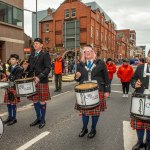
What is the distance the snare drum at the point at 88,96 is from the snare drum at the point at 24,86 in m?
1.21

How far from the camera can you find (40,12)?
2800 inches

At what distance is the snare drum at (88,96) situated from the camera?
14.0 feet

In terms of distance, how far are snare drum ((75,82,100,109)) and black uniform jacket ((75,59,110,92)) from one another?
0.45m

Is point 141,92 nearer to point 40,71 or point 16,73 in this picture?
point 40,71

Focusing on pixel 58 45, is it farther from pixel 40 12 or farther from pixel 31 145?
pixel 31 145

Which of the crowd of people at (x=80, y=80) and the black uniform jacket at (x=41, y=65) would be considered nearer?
the crowd of people at (x=80, y=80)

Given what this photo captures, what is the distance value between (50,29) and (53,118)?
43.0 metres

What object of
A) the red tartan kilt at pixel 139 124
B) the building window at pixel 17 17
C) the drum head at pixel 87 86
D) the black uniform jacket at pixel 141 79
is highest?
the building window at pixel 17 17

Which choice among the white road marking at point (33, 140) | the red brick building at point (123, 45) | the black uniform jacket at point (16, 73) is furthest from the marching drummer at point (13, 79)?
the red brick building at point (123, 45)

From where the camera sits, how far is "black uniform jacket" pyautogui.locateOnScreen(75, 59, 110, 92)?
4.83m

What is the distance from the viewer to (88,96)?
4273mm

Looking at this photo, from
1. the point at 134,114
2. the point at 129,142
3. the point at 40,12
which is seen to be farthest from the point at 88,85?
the point at 40,12

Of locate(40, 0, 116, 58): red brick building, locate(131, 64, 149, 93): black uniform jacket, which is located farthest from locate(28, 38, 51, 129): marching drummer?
locate(40, 0, 116, 58): red brick building

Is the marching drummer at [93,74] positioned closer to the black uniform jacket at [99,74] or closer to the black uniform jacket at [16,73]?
the black uniform jacket at [99,74]
